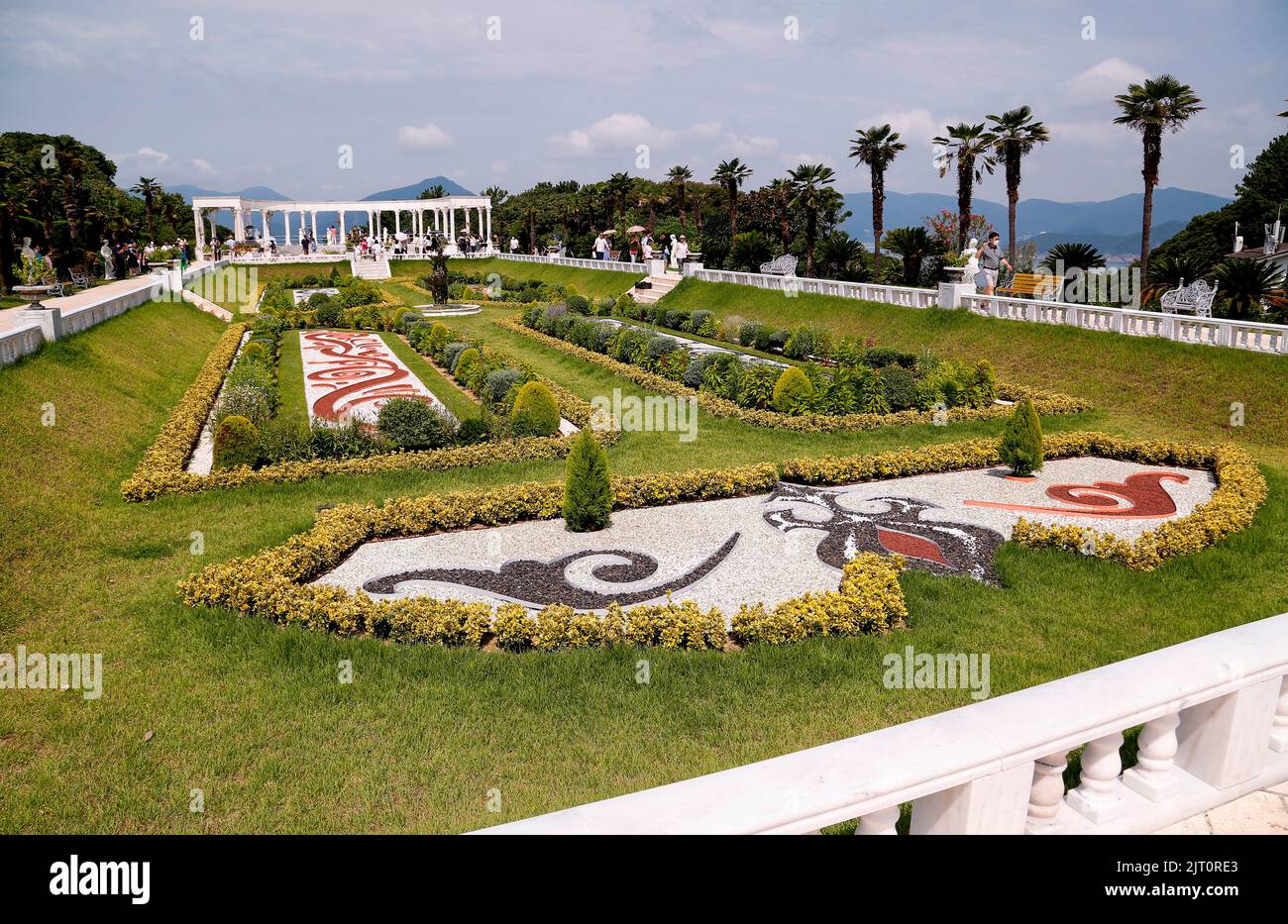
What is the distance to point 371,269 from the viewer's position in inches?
2384

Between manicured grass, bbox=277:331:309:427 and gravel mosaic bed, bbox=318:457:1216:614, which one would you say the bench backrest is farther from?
manicured grass, bbox=277:331:309:427

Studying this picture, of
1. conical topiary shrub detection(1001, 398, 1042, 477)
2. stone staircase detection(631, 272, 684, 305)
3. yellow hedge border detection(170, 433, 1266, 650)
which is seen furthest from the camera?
stone staircase detection(631, 272, 684, 305)

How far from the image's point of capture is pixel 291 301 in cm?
3859

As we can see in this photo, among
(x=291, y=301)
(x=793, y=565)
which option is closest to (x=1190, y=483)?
(x=793, y=565)

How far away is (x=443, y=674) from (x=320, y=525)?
4.46 meters

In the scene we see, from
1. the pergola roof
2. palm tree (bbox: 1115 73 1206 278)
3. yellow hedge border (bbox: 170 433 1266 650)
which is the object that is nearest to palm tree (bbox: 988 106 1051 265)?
palm tree (bbox: 1115 73 1206 278)

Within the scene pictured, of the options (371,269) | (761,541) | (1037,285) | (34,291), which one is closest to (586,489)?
(761,541)

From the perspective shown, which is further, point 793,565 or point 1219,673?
point 793,565

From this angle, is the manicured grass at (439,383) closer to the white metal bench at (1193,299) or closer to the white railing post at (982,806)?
the white railing post at (982,806)

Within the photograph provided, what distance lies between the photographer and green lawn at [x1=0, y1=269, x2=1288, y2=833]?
613cm

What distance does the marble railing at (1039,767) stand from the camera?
2996 millimetres

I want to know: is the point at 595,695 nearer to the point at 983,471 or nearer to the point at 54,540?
the point at 54,540

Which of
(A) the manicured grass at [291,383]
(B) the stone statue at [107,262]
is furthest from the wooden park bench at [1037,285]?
(B) the stone statue at [107,262]

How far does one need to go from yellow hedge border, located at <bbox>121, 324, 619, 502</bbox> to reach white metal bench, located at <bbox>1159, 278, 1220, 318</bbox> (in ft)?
49.3
